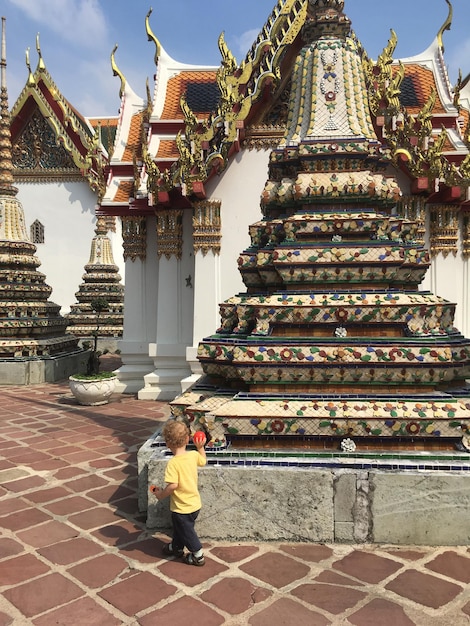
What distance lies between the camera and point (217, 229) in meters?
9.03

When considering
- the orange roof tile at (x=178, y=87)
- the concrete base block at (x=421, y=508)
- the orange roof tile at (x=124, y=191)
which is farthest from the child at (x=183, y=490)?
the orange roof tile at (x=178, y=87)

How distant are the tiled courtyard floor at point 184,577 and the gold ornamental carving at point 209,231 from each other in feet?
16.6

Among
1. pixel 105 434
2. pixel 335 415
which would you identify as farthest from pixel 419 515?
pixel 105 434

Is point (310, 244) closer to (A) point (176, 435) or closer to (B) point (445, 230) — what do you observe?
(A) point (176, 435)

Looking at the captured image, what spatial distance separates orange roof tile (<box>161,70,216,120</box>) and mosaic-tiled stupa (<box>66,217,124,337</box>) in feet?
25.6

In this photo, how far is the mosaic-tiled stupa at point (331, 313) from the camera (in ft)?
12.9

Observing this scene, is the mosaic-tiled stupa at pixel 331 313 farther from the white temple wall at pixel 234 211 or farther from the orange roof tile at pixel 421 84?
the orange roof tile at pixel 421 84

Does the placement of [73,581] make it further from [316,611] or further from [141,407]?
[141,407]

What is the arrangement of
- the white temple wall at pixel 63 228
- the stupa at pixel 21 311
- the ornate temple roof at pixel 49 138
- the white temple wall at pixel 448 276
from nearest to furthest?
the white temple wall at pixel 448 276
the stupa at pixel 21 311
the ornate temple roof at pixel 49 138
the white temple wall at pixel 63 228

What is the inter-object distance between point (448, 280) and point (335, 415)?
19.2ft

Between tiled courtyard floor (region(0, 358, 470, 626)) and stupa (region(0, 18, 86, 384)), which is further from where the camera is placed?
stupa (region(0, 18, 86, 384))

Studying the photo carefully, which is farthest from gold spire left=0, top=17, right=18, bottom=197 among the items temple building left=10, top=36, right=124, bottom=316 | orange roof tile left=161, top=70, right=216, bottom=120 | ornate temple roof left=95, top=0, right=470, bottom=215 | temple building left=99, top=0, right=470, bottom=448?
temple building left=10, top=36, right=124, bottom=316

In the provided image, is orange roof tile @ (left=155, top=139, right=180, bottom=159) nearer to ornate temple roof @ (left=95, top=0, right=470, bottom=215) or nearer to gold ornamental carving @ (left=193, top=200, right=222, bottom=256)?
ornate temple roof @ (left=95, top=0, right=470, bottom=215)

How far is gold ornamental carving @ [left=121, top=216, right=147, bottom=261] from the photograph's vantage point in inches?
392
